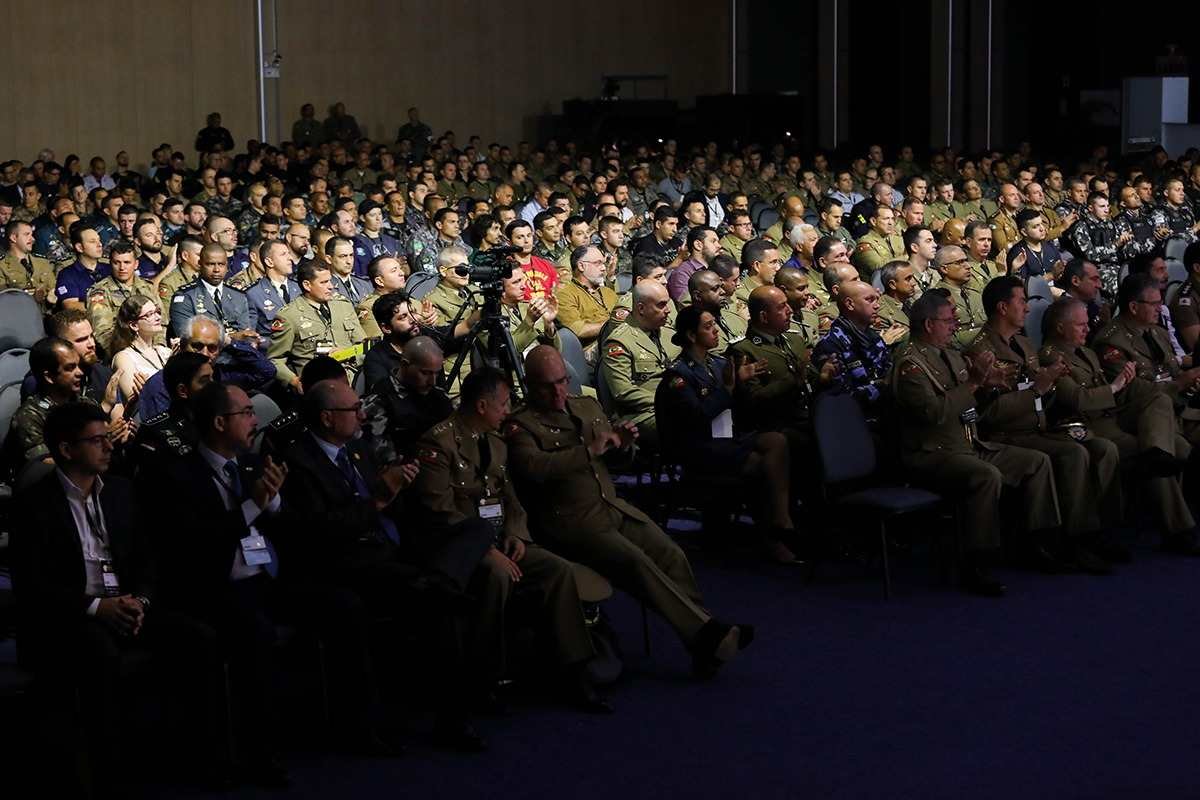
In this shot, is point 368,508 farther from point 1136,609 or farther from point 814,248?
point 814,248

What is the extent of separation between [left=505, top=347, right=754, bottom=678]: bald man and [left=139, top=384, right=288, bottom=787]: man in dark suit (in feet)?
3.53

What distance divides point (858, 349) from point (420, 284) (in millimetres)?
3059

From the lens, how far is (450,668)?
4.75 m

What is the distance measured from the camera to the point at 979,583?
627 cm

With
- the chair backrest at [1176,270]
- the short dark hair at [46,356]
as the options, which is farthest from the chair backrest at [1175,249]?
the short dark hair at [46,356]

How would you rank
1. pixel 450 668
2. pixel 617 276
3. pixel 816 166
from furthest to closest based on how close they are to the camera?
pixel 816 166
pixel 617 276
pixel 450 668

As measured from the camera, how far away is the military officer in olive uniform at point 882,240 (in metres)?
10.7

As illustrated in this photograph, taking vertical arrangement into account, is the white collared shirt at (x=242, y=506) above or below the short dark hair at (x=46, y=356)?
below

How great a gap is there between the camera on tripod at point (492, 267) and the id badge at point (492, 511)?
192cm

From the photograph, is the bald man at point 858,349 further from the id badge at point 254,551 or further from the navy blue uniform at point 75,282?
the navy blue uniform at point 75,282

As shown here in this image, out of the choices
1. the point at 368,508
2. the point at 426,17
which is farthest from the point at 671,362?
the point at 426,17

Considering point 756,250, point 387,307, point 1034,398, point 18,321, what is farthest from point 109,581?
point 756,250

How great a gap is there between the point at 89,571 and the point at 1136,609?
355cm

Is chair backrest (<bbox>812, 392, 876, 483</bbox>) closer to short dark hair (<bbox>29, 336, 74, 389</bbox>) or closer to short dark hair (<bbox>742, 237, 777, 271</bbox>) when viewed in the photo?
short dark hair (<bbox>29, 336, 74, 389</bbox>)
